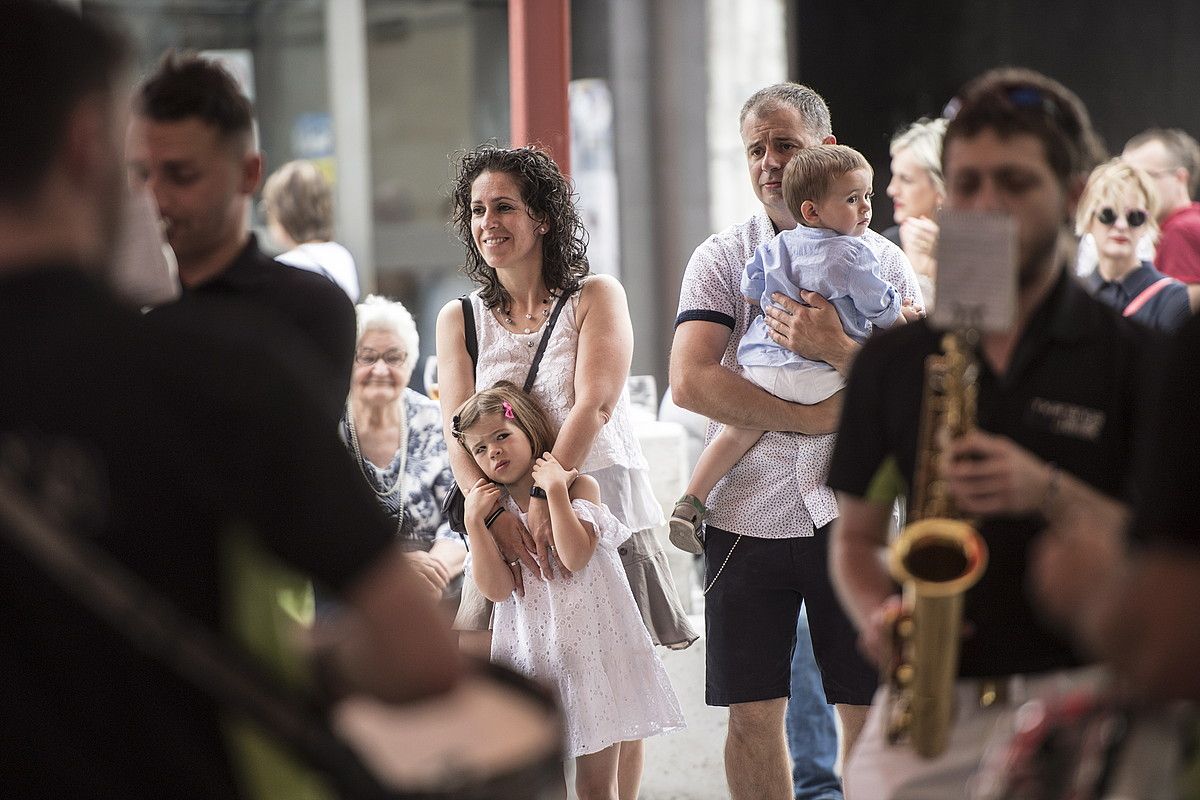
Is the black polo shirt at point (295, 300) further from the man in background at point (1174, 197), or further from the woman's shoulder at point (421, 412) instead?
the man in background at point (1174, 197)

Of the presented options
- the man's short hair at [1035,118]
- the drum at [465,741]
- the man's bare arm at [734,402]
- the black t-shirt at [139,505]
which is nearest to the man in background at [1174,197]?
the man's bare arm at [734,402]

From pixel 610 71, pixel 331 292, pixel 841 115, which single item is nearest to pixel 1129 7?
pixel 841 115

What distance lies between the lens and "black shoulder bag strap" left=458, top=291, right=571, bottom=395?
3.99m

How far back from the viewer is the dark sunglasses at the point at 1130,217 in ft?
16.7

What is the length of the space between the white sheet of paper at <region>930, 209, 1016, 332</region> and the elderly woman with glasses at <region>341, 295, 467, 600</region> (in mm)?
2258

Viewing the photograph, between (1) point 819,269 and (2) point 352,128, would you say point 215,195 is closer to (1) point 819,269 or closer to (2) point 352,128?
(1) point 819,269

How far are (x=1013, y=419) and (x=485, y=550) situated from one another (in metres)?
1.84

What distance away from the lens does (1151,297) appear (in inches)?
195

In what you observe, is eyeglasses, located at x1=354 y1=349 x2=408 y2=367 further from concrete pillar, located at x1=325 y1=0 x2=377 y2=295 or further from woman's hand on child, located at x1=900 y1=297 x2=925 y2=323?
concrete pillar, located at x1=325 y1=0 x2=377 y2=295

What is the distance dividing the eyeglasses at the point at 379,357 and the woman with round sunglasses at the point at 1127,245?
2356 millimetres

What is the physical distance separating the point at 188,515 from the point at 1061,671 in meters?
1.44

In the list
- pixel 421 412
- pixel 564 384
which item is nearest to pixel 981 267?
pixel 564 384

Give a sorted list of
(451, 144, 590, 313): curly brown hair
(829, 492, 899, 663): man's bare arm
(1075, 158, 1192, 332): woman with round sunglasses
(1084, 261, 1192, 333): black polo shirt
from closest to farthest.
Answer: (829, 492, 899, 663): man's bare arm, (451, 144, 590, 313): curly brown hair, (1084, 261, 1192, 333): black polo shirt, (1075, 158, 1192, 332): woman with round sunglasses

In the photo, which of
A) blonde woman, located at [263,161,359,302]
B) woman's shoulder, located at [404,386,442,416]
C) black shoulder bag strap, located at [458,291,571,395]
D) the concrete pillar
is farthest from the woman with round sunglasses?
the concrete pillar
